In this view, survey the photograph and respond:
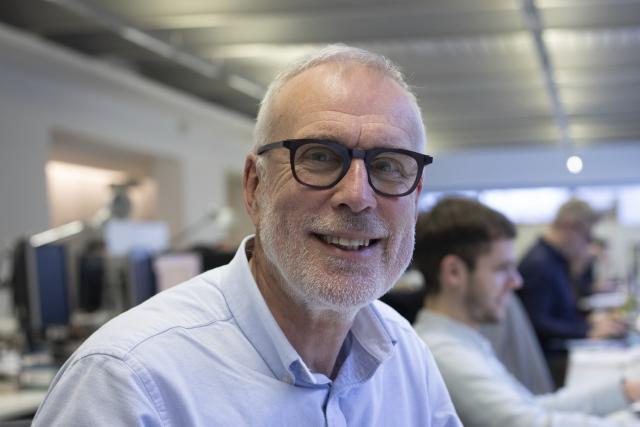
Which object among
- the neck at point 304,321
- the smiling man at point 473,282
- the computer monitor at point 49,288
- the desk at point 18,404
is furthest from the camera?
the computer monitor at point 49,288

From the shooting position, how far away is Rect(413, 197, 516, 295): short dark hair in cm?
238

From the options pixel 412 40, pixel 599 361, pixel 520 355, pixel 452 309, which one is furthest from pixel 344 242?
pixel 412 40

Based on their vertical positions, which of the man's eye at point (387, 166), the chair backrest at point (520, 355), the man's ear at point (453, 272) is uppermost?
the man's eye at point (387, 166)

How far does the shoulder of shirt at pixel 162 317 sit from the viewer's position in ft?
3.65

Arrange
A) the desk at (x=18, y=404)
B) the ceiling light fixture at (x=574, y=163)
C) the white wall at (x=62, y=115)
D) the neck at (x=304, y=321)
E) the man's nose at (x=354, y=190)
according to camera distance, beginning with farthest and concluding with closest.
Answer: the white wall at (x=62, y=115), the desk at (x=18, y=404), the ceiling light fixture at (x=574, y=163), the neck at (x=304, y=321), the man's nose at (x=354, y=190)

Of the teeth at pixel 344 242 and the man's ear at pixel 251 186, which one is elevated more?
the man's ear at pixel 251 186

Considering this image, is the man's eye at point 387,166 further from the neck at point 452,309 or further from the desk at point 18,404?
the desk at point 18,404

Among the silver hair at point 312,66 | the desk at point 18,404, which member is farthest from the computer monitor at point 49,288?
the silver hair at point 312,66

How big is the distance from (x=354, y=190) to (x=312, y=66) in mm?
217

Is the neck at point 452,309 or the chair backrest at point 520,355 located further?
the chair backrest at point 520,355

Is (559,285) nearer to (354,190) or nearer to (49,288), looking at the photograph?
(49,288)

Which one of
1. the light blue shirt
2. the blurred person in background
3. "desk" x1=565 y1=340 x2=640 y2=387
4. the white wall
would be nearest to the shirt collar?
the light blue shirt

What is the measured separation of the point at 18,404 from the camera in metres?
3.33

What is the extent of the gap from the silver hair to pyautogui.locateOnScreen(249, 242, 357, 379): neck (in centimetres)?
20
